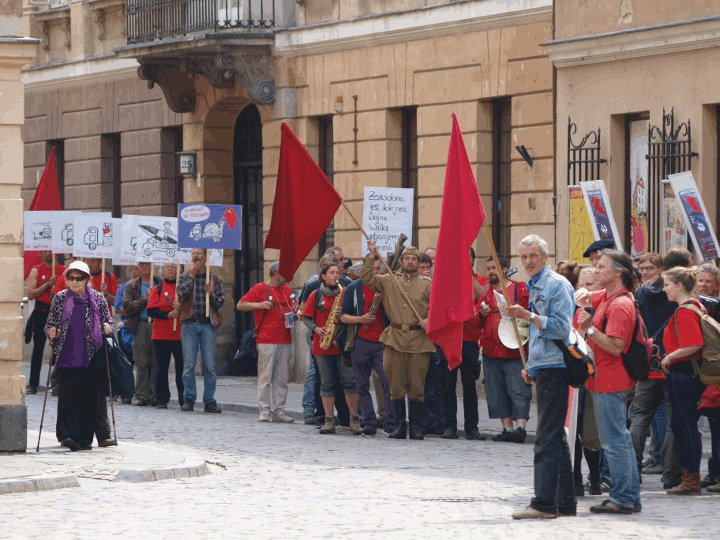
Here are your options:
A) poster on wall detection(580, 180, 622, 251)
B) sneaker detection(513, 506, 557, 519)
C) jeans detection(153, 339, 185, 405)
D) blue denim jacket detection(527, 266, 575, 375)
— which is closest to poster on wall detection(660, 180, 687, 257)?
poster on wall detection(580, 180, 622, 251)

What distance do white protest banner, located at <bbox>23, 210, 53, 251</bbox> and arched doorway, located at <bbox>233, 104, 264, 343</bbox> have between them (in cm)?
475

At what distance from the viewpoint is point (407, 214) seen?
16.8 meters

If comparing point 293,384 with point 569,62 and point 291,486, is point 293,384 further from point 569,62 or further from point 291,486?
point 291,486

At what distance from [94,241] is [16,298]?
21.8 ft

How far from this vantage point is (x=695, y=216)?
14.3 m

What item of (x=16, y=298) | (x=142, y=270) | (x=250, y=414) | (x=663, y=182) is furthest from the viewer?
(x=142, y=270)

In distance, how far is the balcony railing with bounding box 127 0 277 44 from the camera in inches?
884

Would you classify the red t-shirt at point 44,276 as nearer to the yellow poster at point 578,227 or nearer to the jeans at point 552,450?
the yellow poster at point 578,227

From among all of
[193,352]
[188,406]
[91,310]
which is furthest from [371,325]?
[188,406]

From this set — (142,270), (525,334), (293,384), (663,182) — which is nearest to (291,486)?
(525,334)

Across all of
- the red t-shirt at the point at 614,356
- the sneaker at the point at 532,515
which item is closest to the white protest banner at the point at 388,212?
the red t-shirt at the point at 614,356

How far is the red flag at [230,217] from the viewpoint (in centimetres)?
1838

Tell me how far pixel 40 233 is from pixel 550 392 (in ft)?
39.3

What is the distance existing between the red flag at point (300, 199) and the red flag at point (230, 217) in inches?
134
